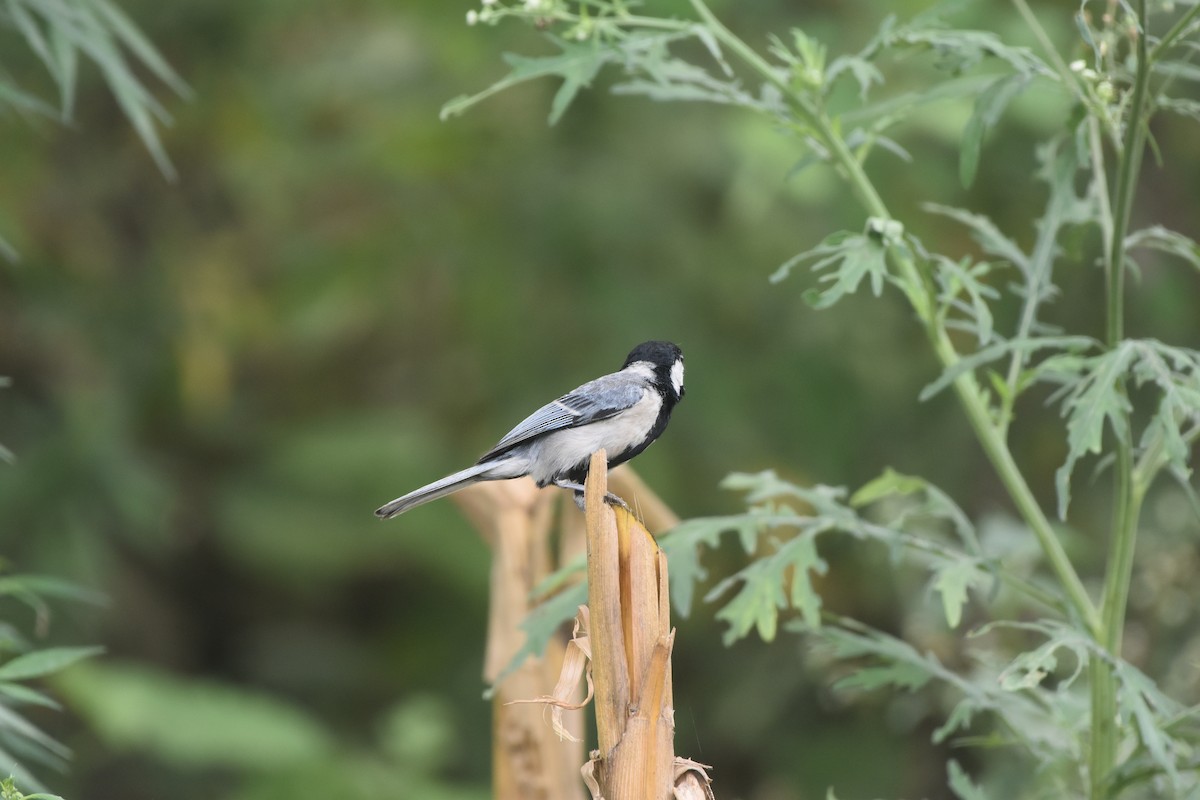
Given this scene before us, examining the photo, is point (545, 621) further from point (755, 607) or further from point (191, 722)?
point (191, 722)

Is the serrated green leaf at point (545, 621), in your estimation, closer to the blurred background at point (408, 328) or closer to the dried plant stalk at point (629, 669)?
the dried plant stalk at point (629, 669)

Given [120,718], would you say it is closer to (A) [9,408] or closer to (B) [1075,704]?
(A) [9,408]

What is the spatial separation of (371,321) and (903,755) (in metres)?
3.54

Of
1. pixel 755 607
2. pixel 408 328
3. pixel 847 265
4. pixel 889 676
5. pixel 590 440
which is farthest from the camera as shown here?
pixel 408 328

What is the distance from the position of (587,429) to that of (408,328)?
19.1ft

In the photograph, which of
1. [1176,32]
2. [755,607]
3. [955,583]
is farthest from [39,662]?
[1176,32]

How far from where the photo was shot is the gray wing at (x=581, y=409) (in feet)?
6.91

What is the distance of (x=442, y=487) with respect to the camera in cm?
200

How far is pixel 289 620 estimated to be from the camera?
8.12 m

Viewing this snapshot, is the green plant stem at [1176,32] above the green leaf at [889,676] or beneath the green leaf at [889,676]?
above

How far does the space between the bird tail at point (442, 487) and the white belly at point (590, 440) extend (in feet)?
0.15

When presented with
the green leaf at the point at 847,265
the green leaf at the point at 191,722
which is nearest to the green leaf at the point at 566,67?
the green leaf at the point at 847,265

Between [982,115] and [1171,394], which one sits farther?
[982,115]

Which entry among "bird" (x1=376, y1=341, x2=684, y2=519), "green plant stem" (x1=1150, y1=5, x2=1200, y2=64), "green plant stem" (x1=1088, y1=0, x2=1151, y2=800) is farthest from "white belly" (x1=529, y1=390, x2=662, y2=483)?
"green plant stem" (x1=1150, y1=5, x2=1200, y2=64)
